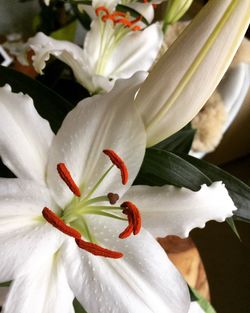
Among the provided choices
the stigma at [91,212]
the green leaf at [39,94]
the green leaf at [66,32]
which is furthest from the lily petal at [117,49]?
the green leaf at [66,32]

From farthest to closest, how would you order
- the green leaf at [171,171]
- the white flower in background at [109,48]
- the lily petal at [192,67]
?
the white flower in background at [109,48] < the green leaf at [171,171] < the lily petal at [192,67]

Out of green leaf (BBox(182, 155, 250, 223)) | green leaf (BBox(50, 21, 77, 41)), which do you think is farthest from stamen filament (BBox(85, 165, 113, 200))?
green leaf (BBox(50, 21, 77, 41))

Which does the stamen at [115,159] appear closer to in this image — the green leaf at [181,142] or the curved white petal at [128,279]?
the curved white petal at [128,279]

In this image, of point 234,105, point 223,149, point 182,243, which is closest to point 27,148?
point 182,243

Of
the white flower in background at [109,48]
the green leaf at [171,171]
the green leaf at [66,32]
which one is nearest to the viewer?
the green leaf at [171,171]

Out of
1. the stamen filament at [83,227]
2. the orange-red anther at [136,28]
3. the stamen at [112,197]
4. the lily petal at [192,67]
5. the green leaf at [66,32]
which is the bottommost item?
the green leaf at [66,32]

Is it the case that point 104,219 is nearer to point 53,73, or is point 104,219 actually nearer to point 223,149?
point 53,73
